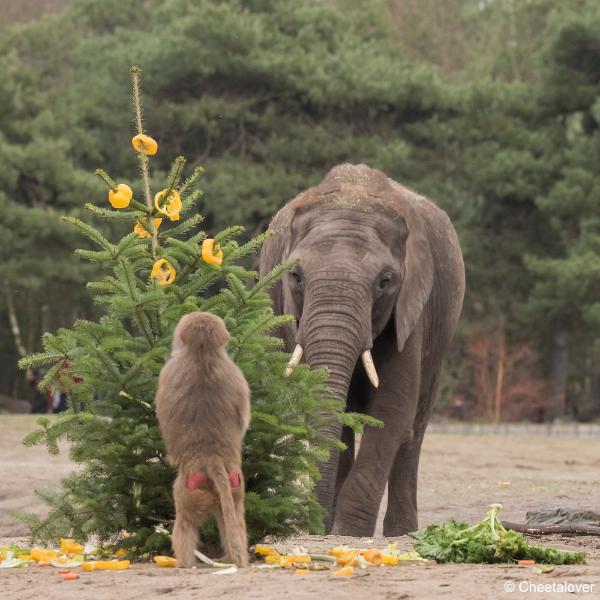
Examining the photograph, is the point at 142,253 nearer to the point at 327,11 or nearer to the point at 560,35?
the point at 560,35

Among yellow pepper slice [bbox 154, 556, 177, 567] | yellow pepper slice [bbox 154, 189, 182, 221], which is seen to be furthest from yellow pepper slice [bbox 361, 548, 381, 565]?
yellow pepper slice [bbox 154, 189, 182, 221]

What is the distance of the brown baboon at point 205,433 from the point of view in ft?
25.3

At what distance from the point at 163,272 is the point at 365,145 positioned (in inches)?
1244

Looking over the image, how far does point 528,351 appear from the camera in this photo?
39.3 m

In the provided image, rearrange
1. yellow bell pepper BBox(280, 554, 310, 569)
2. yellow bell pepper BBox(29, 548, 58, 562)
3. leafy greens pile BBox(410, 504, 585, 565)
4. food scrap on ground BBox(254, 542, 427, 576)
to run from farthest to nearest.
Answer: yellow bell pepper BBox(29, 548, 58, 562) → leafy greens pile BBox(410, 504, 585, 565) → yellow bell pepper BBox(280, 554, 310, 569) → food scrap on ground BBox(254, 542, 427, 576)

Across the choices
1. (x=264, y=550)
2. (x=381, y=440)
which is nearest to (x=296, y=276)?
(x=381, y=440)

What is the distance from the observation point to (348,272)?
11742mm

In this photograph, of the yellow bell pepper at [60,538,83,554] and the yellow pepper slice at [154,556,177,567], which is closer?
the yellow pepper slice at [154,556,177,567]

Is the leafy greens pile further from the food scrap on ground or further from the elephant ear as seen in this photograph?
the elephant ear

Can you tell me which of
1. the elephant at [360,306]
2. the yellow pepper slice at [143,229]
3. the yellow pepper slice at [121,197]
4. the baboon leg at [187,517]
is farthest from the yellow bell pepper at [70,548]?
the elephant at [360,306]

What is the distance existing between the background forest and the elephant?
80.0 feet

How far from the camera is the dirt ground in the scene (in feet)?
22.8

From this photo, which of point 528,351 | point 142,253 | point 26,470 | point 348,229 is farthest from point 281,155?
point 142,253

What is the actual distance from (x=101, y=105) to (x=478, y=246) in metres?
10.4
